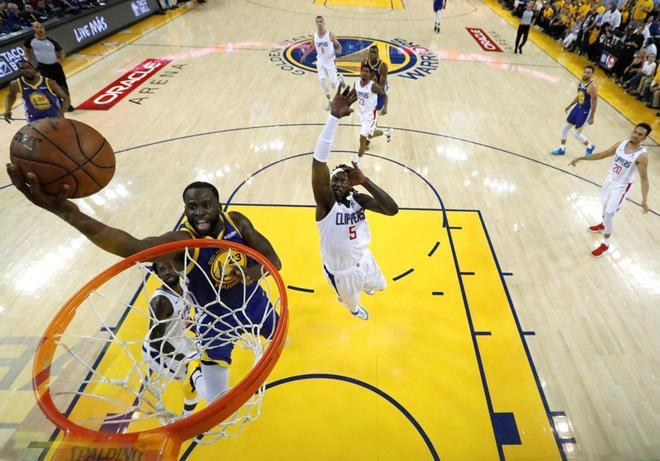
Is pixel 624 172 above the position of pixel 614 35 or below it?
above

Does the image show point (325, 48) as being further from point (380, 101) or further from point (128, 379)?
point (128, 379)

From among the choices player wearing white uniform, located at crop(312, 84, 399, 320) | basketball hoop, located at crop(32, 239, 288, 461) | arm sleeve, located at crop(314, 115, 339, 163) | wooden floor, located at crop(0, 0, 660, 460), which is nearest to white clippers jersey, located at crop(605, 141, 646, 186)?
wooden floor, located at crop(0, 0, 660, 460)

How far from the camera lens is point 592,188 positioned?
608cm

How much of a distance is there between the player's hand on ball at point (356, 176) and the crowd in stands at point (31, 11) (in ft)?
35.5

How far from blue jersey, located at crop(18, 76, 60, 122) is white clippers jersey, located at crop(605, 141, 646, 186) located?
772 cm

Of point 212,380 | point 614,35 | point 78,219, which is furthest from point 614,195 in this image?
point 614,35

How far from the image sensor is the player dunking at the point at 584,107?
620 centimetres

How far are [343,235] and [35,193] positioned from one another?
6.77ft

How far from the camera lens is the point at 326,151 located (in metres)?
2.77

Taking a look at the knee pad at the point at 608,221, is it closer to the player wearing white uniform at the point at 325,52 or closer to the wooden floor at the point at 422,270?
the wooden floor at the point at 422,270

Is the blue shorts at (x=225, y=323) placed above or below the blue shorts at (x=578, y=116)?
above

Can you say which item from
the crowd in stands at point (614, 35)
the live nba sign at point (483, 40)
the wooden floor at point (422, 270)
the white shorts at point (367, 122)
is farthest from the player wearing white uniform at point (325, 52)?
the crowd in stands at point (614, 35)

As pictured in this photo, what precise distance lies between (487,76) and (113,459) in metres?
11.5

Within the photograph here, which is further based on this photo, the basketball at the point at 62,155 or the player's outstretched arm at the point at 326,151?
the player's outstretched arm at the point at 326,151
